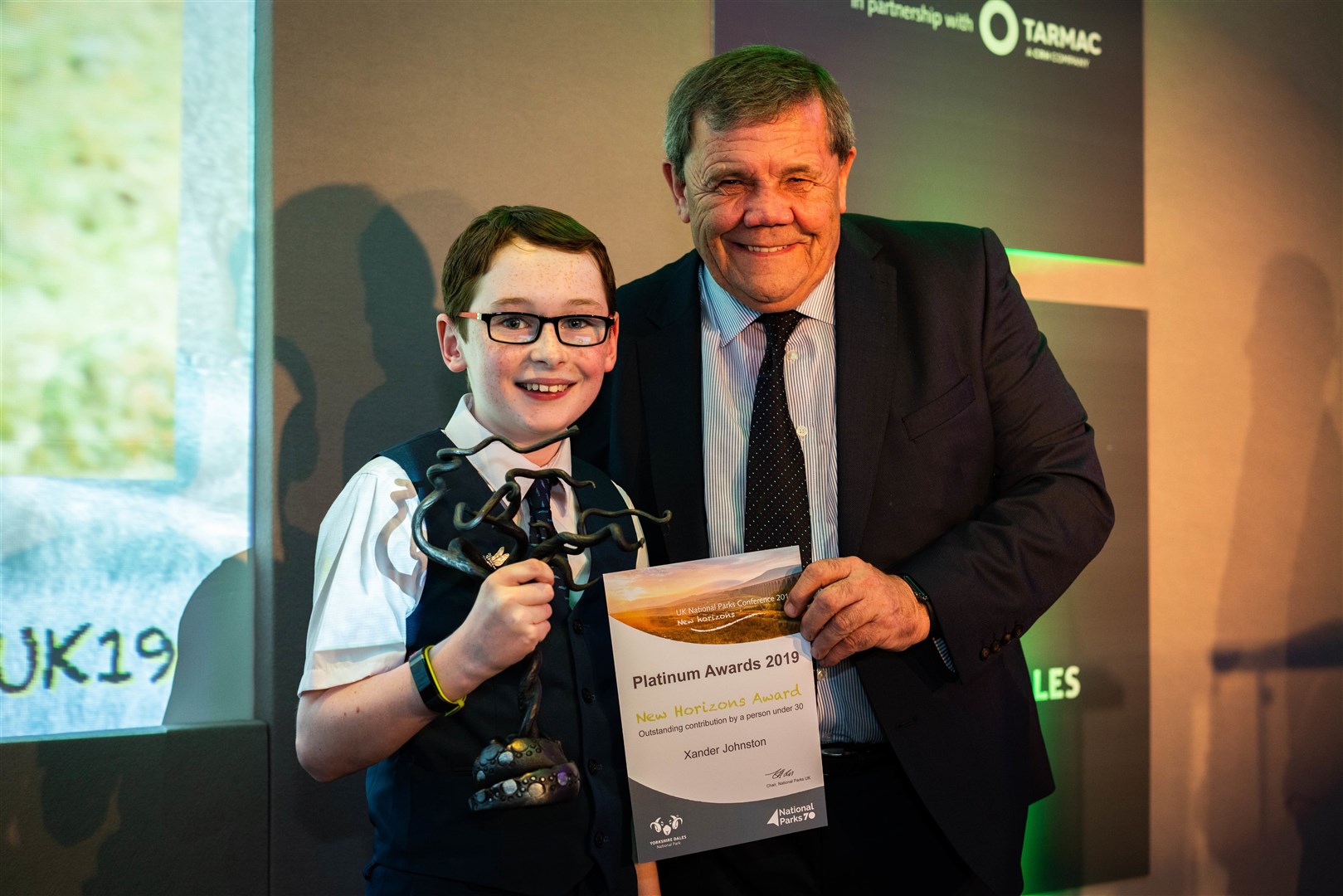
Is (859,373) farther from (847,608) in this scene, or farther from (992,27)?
(992,27)

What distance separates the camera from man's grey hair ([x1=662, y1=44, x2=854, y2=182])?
1.74 m

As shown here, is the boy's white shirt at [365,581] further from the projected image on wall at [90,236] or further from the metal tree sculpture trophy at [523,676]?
the projected image on wall at [90,236]

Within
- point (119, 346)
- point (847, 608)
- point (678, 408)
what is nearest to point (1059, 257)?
point (678, 408)

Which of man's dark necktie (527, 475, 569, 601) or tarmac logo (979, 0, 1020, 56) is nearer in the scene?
man's dark necktie (527, 475, 569, 601)

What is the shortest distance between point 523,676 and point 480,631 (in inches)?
3.7

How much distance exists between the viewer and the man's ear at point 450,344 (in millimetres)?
1568

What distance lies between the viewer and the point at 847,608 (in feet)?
4.83

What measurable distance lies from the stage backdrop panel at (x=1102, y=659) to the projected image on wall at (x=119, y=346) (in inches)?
87.9

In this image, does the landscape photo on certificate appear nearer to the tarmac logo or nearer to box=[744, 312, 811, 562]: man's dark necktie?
box=[744, 312, 811, 562]: man's dark necktie

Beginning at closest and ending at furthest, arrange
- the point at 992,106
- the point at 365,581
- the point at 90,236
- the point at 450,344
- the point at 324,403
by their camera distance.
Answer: the point at 365,581 → the point at 450,344 → the point at 90,236 → the point at 324,403 → the point at 992,106

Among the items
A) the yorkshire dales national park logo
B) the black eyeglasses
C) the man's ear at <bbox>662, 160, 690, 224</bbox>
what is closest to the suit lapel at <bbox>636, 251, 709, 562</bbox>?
the man's ear at <bbox>662, 160, 690, 224</bbox>

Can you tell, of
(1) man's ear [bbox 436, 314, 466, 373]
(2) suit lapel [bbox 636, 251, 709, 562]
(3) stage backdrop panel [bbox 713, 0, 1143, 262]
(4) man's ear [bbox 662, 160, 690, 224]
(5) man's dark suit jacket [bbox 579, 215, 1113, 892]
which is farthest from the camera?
(3) stage backdrop panel [bbox 713, 0, 1143, 262]

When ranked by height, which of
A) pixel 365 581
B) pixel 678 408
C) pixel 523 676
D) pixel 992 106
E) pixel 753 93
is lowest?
pixel 523 676

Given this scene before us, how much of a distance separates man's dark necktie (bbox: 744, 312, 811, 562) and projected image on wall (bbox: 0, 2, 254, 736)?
1.16 meters
